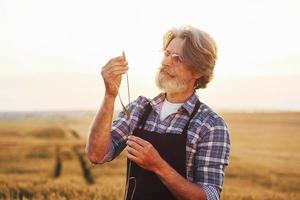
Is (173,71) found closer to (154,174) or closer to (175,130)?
(175,130)

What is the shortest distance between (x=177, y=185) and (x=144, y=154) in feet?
0.83

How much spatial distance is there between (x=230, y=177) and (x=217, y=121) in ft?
37.6

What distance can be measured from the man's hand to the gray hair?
0.64 m

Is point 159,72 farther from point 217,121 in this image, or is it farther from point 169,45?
point 217,121

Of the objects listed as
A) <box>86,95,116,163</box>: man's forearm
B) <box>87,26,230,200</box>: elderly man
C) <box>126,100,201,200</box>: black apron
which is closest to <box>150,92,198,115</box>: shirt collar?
<box>87,26,230,200</box>: elderly man

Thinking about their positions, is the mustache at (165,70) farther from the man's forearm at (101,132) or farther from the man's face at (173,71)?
the man's forearm at (101,132)

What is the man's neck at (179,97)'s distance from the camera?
3.66 m

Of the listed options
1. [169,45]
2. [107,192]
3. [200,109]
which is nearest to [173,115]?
[200,109]

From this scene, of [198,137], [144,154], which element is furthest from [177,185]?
[198,137]

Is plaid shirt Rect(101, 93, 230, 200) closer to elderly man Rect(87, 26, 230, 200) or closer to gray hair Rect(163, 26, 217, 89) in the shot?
elderly man Rect(87, 26, 230, 200)

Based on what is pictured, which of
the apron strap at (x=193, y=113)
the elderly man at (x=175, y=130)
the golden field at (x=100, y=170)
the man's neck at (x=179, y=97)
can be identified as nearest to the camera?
the elderly man at (x=175, y=130)

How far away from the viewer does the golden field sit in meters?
10.2

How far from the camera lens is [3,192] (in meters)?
9.89

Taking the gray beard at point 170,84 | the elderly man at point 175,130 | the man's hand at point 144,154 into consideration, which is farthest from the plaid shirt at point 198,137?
the man's hand at point 144,154
